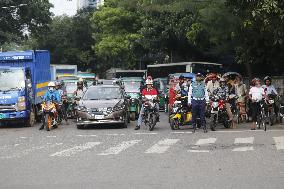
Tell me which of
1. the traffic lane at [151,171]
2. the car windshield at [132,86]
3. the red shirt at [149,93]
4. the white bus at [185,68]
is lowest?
the traffic lane at [151,171]

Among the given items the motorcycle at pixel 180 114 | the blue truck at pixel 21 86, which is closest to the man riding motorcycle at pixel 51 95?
the blue truck at pixel 21 86

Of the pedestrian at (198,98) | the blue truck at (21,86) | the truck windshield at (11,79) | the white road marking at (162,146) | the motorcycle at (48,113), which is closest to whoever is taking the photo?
the white road marking at (162,146)

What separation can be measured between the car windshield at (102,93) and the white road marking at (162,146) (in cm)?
623

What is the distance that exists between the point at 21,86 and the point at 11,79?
1.77 feet

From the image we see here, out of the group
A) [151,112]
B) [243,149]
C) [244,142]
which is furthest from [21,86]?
[243,149]

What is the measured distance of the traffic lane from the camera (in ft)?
32.8

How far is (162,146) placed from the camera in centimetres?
1590

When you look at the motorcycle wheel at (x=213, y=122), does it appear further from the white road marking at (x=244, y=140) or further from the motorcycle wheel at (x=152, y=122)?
the white road marking at (x=244, y=140)

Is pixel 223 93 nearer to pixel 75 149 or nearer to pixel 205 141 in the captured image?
pixel 205 141

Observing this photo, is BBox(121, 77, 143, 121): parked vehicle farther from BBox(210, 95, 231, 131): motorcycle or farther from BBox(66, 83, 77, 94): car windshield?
BBox(210, 95, 231, 131): motorcycle

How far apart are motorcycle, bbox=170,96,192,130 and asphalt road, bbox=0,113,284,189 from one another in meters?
0.64

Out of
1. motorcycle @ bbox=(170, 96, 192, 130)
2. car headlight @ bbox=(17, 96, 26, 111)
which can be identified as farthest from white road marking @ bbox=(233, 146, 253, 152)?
car headlight @ bbox=(17, 96, 26, 111)

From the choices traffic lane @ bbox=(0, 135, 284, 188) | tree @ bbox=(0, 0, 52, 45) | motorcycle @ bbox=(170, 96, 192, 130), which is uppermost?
tree @ bbox=(0, 0, 52, 45)

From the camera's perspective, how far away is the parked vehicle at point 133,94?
2697 cm
